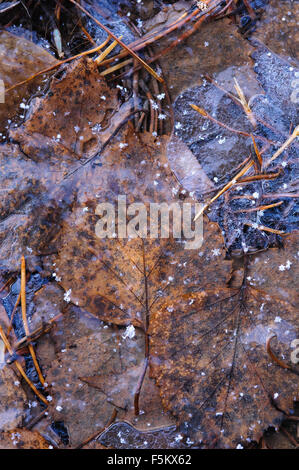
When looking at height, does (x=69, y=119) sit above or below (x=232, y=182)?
above

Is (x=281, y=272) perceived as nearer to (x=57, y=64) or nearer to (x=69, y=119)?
(x=69, y=119)

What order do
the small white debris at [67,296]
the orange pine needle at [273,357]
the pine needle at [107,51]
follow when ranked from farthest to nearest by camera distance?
1. the pine needle at [107,51]
2. the small white debris at [67,296]
3. the orange pine needle at [273,357]

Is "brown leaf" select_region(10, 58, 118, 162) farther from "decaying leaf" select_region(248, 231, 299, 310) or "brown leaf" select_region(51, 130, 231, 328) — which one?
"decaying leaf" select_region(248, 231, 299, 310)

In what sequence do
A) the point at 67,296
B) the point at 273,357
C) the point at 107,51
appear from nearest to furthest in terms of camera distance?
the point at 273,357 → the point at 67,296 → the point at 107,51

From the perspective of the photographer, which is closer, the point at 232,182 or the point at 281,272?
the point at 281,272

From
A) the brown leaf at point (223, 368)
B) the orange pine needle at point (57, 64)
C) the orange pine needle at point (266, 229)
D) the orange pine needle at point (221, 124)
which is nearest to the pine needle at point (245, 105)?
the orange pine needle at point (221, 124)

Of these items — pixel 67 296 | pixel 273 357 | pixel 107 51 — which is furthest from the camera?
pixel 107 51

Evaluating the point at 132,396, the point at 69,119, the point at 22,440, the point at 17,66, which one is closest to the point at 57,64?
the point at 17,66

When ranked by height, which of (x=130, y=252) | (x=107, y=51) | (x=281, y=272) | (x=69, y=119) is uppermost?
(x=107, y=51)

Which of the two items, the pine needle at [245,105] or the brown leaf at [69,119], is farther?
the pine needle at [245,105]

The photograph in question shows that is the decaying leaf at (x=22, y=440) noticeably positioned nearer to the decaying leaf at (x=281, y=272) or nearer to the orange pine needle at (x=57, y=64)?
the decaying leaf at (x=281, y=272)
